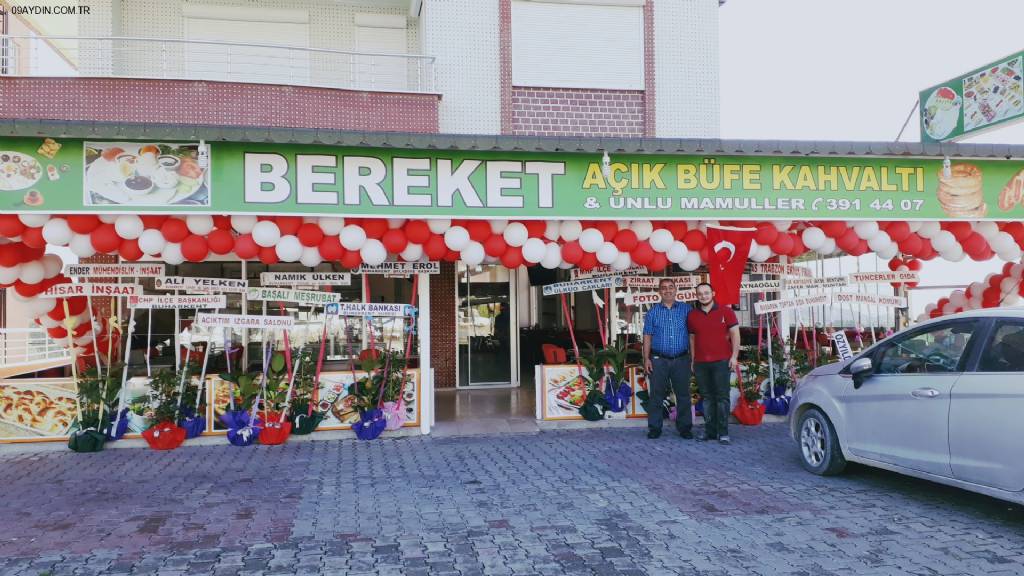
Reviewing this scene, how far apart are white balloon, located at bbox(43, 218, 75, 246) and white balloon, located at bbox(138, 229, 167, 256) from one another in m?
0.70

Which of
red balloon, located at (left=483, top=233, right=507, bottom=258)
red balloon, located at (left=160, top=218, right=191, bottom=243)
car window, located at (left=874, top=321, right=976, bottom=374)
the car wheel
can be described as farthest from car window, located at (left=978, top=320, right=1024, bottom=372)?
red balloon, located at (left=160, top=218, right=191, bottom=243)

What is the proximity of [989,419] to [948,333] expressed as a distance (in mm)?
945

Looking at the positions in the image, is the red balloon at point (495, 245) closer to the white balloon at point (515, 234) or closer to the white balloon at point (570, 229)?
the white balloon at point (515, 234)

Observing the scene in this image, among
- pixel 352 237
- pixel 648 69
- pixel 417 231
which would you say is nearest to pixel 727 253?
pixel 417 231

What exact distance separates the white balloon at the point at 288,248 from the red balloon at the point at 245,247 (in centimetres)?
23

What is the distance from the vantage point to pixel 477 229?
7.84 meters

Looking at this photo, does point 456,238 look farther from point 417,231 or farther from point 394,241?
point 394,241

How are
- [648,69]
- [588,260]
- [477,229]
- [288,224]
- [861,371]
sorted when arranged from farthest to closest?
[648,69] < [588,260] < [477,229] < [288,224] < [861,371]

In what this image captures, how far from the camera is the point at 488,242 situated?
7887 millimetres

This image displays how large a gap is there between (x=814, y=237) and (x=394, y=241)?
16.1 feet

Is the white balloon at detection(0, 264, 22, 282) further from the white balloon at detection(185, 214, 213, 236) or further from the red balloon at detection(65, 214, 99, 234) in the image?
the white balloon at detection(185, 214, 213, 236)

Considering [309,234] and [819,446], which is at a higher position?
[309,234]

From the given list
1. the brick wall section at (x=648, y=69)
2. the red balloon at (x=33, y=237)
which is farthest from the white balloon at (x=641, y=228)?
the red balloon at (x=33, y=237)

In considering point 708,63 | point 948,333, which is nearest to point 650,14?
point 708,63
